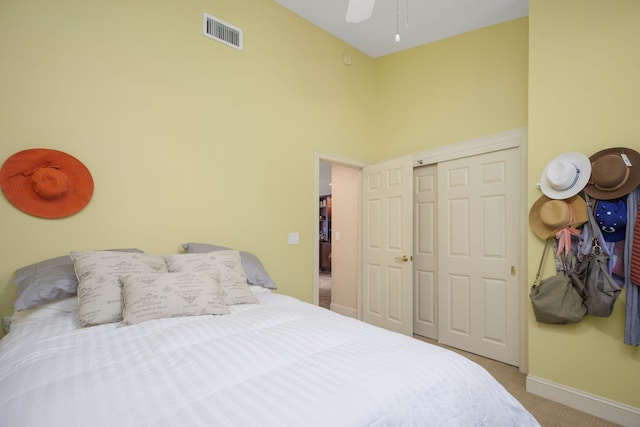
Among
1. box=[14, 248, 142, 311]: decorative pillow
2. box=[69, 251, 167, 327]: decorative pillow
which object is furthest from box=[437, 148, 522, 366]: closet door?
box=[14, 248, 142, 311]: decorative pillow

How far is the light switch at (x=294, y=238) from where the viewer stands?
2.95 m

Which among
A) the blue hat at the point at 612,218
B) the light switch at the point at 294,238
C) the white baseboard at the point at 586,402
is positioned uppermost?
the blue hat at the point at 612,218

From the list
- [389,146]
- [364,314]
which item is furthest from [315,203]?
[364,314]

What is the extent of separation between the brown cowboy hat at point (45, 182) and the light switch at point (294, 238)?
1.60 meters

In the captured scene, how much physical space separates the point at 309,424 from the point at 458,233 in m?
2.77

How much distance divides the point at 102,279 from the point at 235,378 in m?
1.04

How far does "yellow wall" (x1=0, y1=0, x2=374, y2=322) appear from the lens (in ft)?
5.77

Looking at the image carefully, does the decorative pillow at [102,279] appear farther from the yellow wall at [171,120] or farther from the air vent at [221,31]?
the air vent at [221,31]

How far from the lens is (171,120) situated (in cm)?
223

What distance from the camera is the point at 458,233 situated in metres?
3.08

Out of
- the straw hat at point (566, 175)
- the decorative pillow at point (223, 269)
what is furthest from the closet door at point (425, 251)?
the decorative pillow at point (223, 269)

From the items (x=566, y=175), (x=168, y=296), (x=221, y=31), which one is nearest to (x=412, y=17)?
(x=221, y=31)

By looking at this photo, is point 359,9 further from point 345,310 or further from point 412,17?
point 345,310

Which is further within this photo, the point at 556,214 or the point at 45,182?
the point at 556,214
